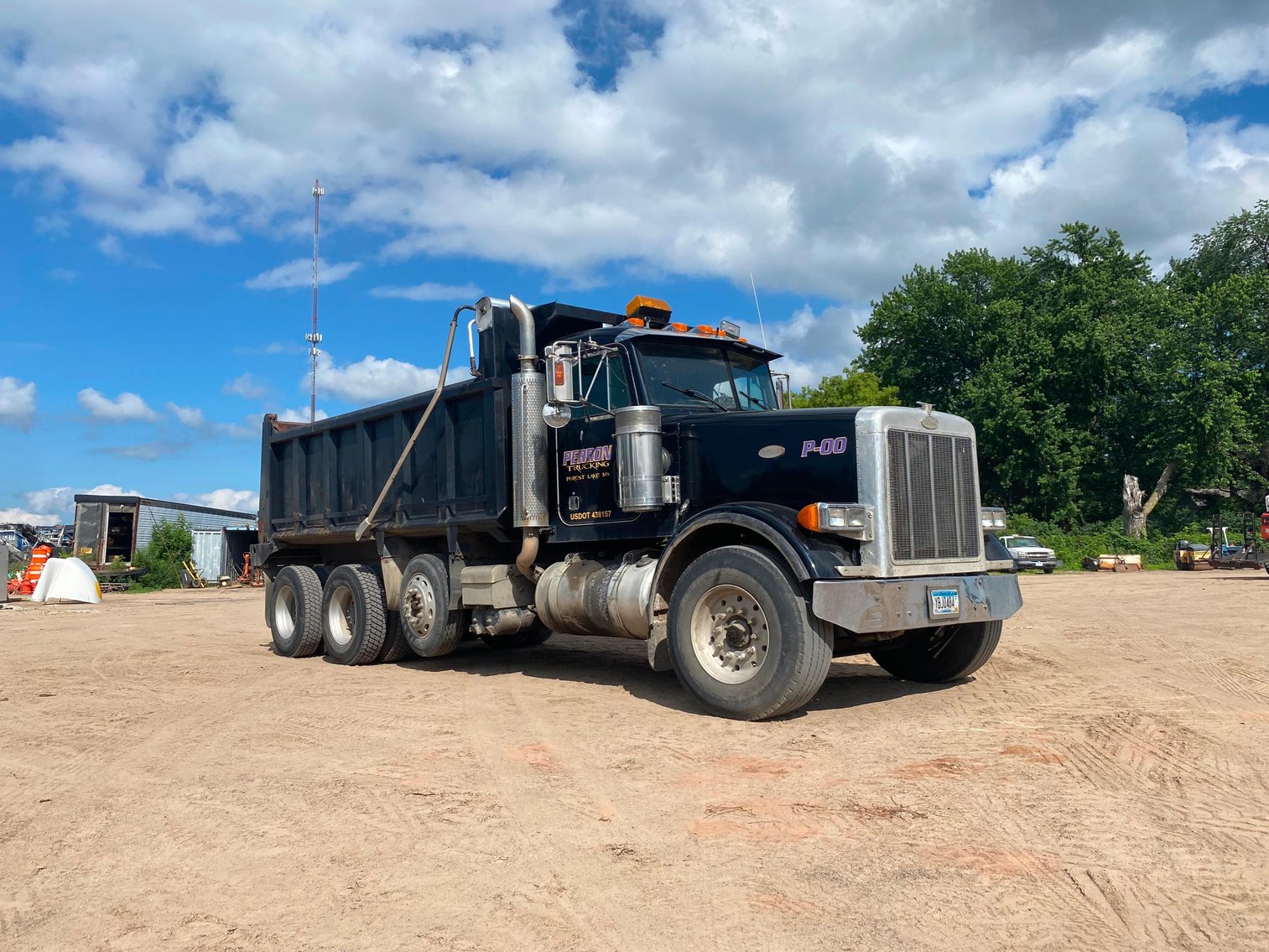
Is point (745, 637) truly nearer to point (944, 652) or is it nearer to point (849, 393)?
point (944, 652)

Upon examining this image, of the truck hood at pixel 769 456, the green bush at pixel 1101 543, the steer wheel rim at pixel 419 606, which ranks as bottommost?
the steer wheel rim at pixel 419 606

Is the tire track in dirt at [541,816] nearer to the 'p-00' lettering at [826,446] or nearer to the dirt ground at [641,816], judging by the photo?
the dirt ground at [641,816]

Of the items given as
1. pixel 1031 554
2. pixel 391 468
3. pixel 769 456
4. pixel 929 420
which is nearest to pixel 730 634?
pixel 769 456

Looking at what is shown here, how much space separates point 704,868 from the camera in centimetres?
396

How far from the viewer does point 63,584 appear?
26.5 m

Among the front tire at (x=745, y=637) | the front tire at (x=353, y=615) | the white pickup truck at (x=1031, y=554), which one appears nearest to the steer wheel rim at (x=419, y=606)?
the front tire at (x=353, y=615)

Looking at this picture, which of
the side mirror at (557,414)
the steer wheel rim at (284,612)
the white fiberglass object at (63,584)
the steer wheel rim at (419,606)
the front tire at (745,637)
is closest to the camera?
the front tire at (745,637)

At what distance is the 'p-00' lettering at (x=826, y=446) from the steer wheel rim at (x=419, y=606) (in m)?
4.67

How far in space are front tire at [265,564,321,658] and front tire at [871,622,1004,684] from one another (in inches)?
272

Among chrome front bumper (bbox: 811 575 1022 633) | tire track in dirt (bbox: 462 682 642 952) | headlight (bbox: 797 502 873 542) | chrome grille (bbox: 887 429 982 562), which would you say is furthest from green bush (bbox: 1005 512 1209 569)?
tire track in dirt (bbox: 462 682 642 952)

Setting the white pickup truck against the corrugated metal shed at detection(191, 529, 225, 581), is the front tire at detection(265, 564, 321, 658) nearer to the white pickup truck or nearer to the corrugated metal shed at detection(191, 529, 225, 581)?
the white pickup truck

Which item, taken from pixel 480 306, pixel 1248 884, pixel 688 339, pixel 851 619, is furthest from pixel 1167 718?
pixel 480 306

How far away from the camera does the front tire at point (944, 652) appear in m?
8.20

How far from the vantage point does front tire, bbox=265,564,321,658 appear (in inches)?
474
